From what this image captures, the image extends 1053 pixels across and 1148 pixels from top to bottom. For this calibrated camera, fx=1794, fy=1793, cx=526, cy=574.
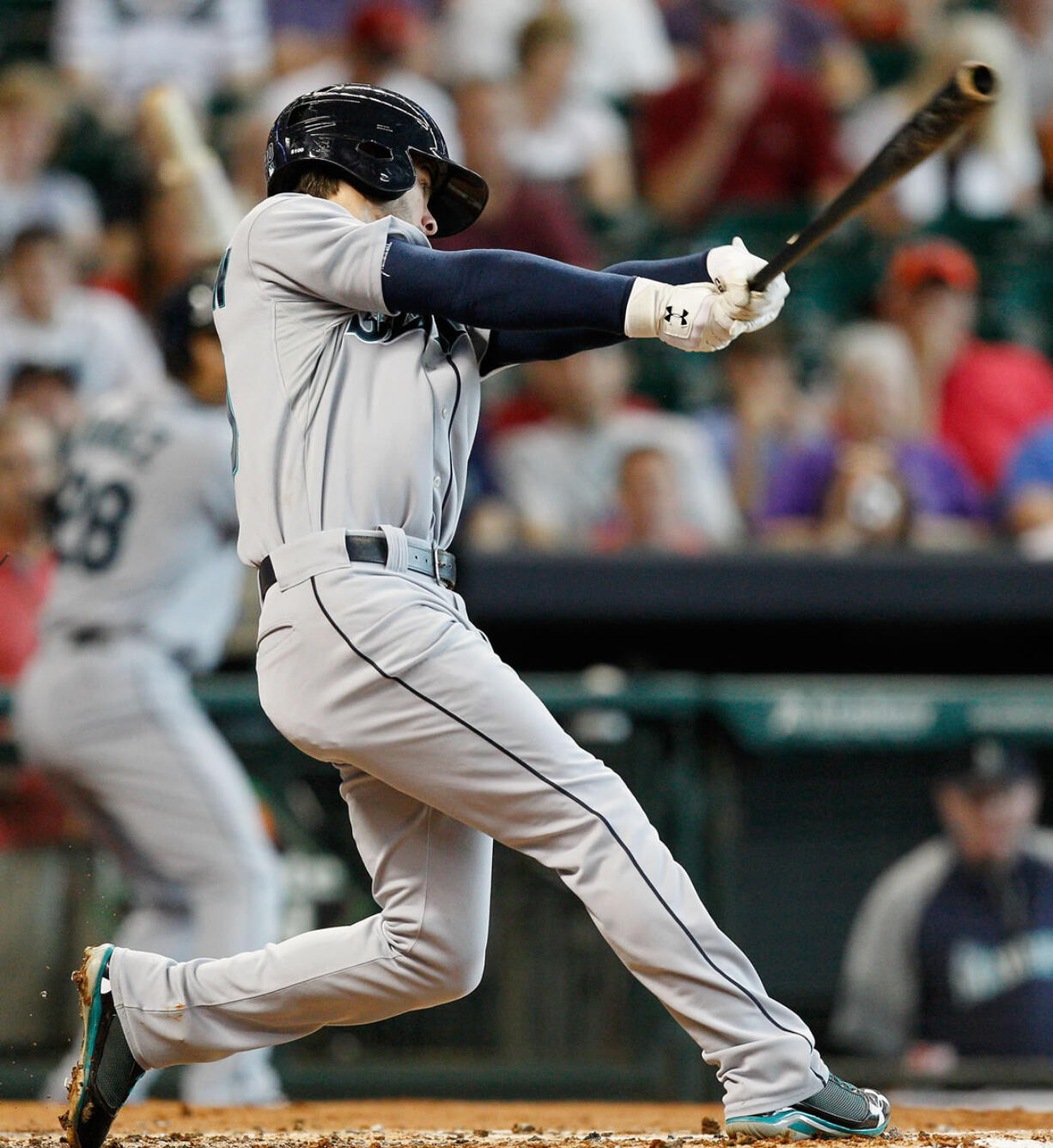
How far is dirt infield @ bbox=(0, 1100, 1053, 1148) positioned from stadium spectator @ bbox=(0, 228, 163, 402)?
3.27 m

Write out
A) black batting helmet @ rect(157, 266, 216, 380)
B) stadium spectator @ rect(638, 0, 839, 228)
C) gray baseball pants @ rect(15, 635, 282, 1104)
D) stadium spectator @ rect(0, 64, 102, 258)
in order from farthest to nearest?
stadium spectator @ rect(638, 0, 839, 228) → stadium spectator @ rect(0, 64, 102, 258) → black batting helmet @ rect(157, 266, 216, 380) → gray baseball pants @ rect(15, 635, 282, 1104)

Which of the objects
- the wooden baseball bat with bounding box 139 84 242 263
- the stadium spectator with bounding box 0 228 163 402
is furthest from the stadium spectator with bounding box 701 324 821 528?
the stadium spectator with bounding box 0 228 163 402

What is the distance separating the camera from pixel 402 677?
265cm

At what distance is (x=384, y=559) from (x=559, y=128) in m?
5.56

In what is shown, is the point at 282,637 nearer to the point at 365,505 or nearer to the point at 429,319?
the point at 365,505

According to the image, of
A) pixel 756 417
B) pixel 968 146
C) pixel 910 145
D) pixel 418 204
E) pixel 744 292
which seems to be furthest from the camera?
pixel 968 146

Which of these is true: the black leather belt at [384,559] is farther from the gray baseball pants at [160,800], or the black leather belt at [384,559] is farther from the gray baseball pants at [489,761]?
the gray baseball pants at [160,800]

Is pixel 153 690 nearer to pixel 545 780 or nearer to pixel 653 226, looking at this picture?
pixel 545 780

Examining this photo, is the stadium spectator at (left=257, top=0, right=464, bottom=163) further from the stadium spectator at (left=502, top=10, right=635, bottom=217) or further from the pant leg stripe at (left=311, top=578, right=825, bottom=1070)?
the pant leg stripe at (left=311, top=578, right=825, bottom=1070)

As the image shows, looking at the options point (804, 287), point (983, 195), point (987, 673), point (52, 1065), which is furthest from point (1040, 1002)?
point (983, 195)

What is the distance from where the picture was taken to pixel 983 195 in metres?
7.95

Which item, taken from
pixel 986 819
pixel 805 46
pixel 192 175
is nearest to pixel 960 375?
pixel 986 819

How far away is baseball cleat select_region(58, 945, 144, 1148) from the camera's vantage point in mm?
2900

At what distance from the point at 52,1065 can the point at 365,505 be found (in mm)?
2786
